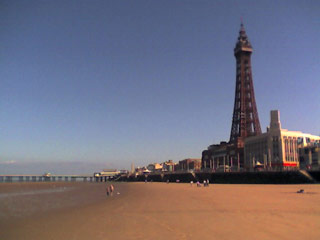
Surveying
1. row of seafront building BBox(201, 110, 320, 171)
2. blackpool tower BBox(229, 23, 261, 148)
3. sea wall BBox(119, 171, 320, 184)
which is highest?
blackpool tower BBox(229, 23, 261, 148)

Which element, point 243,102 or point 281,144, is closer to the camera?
point 281,144

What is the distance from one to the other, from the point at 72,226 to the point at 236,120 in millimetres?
92410

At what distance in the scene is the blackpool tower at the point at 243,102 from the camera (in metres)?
95.3

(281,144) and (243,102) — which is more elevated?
(243,102)

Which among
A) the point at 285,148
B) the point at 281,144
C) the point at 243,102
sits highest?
the point at 243,102

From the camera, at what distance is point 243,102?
325ft

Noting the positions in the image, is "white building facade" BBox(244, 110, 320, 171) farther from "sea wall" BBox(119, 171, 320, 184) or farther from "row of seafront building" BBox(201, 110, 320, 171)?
"sea wall" BBox(119, 171, 320, 184)

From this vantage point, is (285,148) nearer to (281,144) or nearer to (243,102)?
(281,144)

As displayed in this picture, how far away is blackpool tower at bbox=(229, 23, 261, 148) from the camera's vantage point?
9532 centimetres

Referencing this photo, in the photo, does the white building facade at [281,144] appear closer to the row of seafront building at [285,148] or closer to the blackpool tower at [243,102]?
the row of seafront building at [285,148]

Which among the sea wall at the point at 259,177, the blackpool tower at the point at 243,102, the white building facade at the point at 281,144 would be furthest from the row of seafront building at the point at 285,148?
the blackpool tower at the point at 243,102

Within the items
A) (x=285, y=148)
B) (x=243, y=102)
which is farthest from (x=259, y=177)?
(x=243, y=102)

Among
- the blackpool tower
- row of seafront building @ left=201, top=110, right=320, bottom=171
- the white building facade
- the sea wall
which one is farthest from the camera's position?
the blackpool tower

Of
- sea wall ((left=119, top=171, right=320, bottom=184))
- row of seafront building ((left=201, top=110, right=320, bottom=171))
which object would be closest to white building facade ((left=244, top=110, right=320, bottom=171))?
row of seafront building ((left=201, top=110, right=320, bottom=171))
